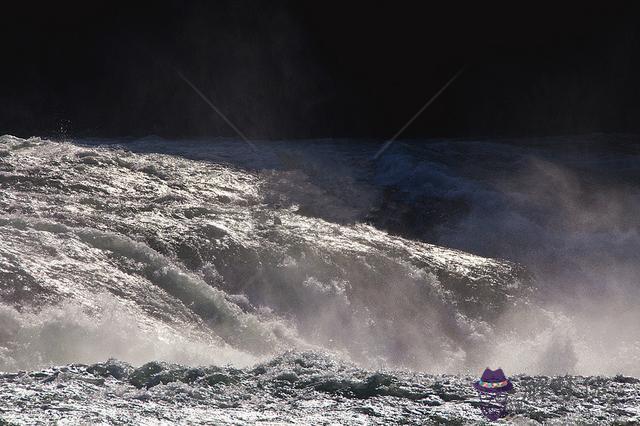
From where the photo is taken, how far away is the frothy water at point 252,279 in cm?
652

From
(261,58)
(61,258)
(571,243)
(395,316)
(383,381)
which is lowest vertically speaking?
(383,381)

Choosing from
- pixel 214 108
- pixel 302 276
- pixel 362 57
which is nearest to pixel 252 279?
pixel 302 276

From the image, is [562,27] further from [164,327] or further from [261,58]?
[164,327]

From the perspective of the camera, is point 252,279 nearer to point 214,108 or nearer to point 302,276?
point 302,276

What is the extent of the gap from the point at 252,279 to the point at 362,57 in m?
12.2

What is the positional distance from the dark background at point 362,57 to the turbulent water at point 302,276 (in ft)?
19.6

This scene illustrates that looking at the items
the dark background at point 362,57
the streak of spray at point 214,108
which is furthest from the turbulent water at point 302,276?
the dark background at point 362,57

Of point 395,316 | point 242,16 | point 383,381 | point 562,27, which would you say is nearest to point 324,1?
point 242,16

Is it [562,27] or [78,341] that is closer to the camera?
[78,341]

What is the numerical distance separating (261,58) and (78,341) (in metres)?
14.0

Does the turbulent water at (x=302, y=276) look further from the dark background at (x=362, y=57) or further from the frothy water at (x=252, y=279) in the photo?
the dark background at (x=362, y=57)

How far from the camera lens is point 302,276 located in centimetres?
843

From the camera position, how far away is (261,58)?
19.2 m

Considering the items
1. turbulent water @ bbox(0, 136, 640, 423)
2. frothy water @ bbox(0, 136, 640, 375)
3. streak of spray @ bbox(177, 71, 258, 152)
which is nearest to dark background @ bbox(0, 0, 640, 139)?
streak of spray @ bbox(177, 71, 258, 152)
